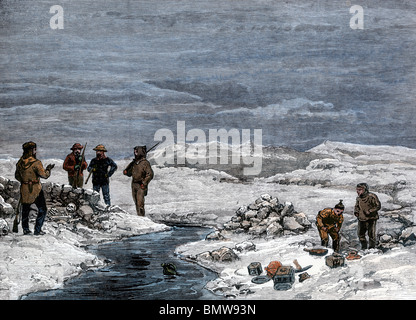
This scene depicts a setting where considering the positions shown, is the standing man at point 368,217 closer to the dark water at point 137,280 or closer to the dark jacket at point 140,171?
the dark water at point 137,280

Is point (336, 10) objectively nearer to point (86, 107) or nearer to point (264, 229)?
point (264, 229)

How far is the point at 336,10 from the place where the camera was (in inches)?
266

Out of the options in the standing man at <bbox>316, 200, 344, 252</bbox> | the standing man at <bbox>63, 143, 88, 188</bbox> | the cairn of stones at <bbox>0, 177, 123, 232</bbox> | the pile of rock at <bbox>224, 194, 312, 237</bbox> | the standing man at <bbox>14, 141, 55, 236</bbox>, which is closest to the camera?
the standing man at <bbox>316, 200, 344, 252</bbox>

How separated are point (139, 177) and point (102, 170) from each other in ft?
1.73

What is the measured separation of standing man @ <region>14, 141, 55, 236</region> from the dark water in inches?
31.5

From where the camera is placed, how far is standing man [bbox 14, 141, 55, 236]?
6.24 metres

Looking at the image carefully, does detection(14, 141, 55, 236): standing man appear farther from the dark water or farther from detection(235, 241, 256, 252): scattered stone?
detection(235, 241, 256, 252): scattered stone

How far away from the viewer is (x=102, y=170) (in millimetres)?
6934

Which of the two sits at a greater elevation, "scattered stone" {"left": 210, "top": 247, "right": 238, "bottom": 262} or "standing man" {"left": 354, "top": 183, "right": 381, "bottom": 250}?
"standing man" {"left": 354, "top": 183, "right": 381, "bottom": 250}

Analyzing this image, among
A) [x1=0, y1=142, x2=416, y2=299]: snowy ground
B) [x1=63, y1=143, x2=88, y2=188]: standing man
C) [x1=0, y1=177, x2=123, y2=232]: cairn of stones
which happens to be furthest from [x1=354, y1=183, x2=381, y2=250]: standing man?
[x1=63, y1=143, x2=88, y2=188]: standing man

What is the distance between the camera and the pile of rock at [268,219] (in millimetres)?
6590

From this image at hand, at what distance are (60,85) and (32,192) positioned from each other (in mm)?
1531

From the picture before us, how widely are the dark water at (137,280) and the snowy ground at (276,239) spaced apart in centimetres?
13

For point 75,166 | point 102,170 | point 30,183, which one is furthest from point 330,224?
point 30,183
